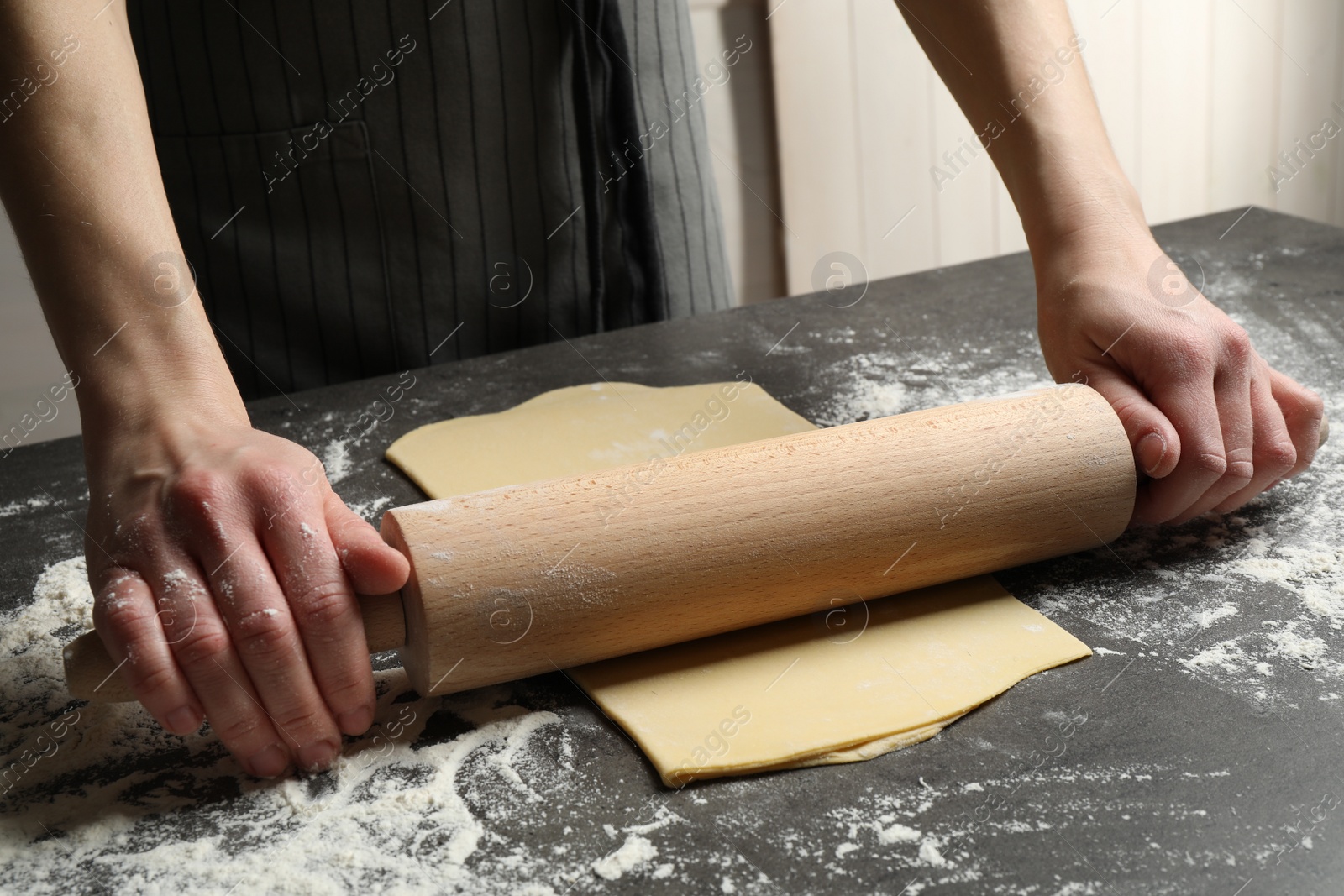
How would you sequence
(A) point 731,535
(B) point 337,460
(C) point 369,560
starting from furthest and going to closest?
(B) point 337,460 → (A) point 731,535 → (C) point 369,560

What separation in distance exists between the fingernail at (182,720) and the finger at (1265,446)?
1.04 m

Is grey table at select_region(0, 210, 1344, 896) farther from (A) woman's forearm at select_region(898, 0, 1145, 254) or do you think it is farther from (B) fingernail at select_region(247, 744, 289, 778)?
(A) woman's forearm at select_region(898, 0, 1145, 254)

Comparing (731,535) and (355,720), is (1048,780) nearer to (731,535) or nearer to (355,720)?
(731,535)

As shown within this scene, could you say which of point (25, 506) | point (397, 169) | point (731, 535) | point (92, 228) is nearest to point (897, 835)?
point (731, 535)

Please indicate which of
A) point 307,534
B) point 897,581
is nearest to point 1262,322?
point 897,581

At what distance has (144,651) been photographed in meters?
0.85

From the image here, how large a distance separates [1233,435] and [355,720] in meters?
0.93

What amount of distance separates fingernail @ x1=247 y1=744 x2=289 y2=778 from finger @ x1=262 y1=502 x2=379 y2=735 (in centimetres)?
5

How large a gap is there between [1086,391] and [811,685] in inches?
18.4

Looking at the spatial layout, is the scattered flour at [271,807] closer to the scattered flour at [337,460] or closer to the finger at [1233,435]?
the scattered flour at [337,460]

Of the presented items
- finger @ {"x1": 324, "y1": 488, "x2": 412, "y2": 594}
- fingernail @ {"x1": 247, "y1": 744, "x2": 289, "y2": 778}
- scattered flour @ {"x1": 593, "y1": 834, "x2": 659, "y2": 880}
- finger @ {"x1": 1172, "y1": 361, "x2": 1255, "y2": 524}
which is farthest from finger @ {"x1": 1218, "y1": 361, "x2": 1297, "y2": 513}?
fingernail @ {"x1": 247, "y1": 744, "x2": 289, "y2": 778}

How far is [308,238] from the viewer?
171 centimetres

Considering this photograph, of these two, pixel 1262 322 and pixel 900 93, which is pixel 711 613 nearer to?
pixel 1262 322

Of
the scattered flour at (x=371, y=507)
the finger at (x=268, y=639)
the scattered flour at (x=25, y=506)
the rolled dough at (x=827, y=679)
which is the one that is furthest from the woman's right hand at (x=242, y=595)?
the scattered flour at (x=25, y=506)
